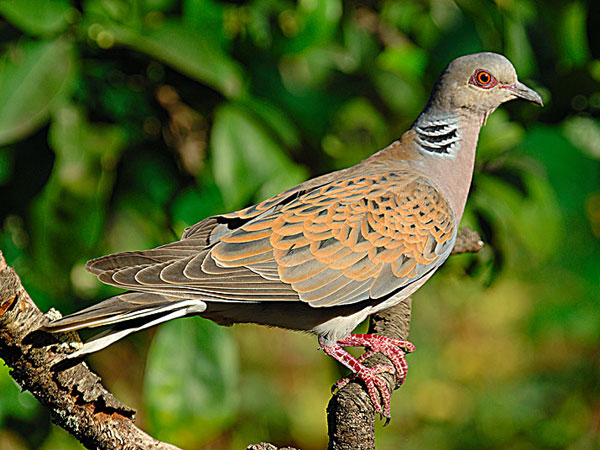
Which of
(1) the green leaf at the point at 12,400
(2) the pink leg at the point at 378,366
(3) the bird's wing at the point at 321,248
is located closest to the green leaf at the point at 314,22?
(3) the bird's wing at the point at 321,248

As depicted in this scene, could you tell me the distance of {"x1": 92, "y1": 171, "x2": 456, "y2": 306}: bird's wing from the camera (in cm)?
181

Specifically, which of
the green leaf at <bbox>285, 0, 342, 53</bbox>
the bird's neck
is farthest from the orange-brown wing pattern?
the green leaf at <bbox>285, 0, 342, 53</bbox>

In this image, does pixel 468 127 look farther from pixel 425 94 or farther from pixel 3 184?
pixel 3 184

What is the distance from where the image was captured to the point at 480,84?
7.56 feet

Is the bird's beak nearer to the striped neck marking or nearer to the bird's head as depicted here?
the bird's head

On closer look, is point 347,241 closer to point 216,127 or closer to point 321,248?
point 321,248

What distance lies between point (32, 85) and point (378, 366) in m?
1.19

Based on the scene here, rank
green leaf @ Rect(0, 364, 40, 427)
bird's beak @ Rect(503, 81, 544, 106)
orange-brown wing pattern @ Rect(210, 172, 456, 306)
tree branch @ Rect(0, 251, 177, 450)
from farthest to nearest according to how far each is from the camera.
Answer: green leaf @ Rect(0, 364, 40, 427) < bird's beak @ Rect(503, 81, 544, 106) < orange-brown wing pattern @ Rect(210, 172, 456, 306) < tree branch @ Rect(0, 251, 177, 450)

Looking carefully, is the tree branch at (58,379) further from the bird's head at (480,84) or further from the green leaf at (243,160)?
the bird's head at (480,84)

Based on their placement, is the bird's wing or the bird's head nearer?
the bird's wing

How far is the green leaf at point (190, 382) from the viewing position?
2.35 meters

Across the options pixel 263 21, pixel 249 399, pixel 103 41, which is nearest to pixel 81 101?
pixel 103 41

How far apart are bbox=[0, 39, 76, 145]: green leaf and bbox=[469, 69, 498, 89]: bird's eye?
1.12 metres

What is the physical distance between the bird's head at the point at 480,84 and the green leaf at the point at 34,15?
109cm
